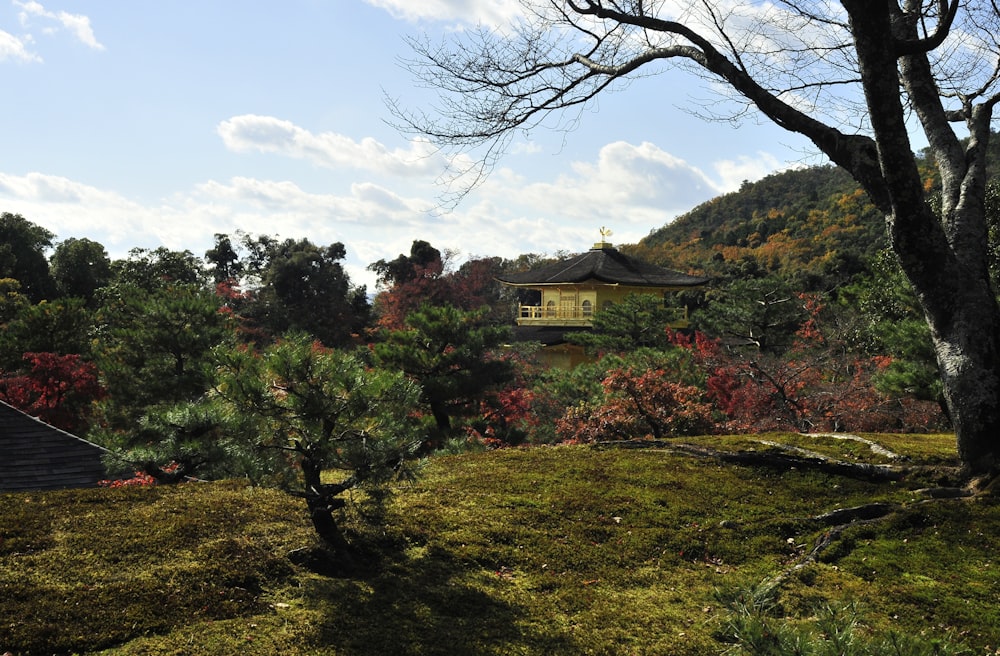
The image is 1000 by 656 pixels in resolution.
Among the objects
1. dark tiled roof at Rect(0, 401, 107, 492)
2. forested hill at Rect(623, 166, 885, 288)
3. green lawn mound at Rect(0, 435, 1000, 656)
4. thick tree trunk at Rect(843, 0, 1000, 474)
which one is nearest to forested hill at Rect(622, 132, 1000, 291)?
forested hill at Rect(623, 166, 885, 288)

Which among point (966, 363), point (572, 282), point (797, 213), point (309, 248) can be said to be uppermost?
point (797, 213)

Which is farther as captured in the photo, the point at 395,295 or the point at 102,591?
the point at 395,295

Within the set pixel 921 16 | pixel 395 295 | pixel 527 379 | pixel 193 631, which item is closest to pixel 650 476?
pixel 193 631

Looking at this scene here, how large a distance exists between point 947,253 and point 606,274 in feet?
58.9

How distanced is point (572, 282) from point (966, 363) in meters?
18.1

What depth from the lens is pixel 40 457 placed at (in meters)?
5.74

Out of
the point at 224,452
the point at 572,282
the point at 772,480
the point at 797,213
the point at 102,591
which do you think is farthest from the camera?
the point at 797,213

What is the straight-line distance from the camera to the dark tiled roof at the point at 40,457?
17.9 feet

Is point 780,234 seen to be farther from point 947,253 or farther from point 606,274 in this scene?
point 947,253

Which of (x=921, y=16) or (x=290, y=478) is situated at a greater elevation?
(x=921, y=16)

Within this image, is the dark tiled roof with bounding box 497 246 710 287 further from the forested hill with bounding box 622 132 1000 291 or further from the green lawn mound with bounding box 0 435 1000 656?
the green lawn mound with bounding box 0 435 1000 656

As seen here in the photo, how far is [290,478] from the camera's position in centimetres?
345

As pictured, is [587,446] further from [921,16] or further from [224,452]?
[921,16]

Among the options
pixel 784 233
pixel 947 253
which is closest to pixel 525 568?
pixel 947 253
